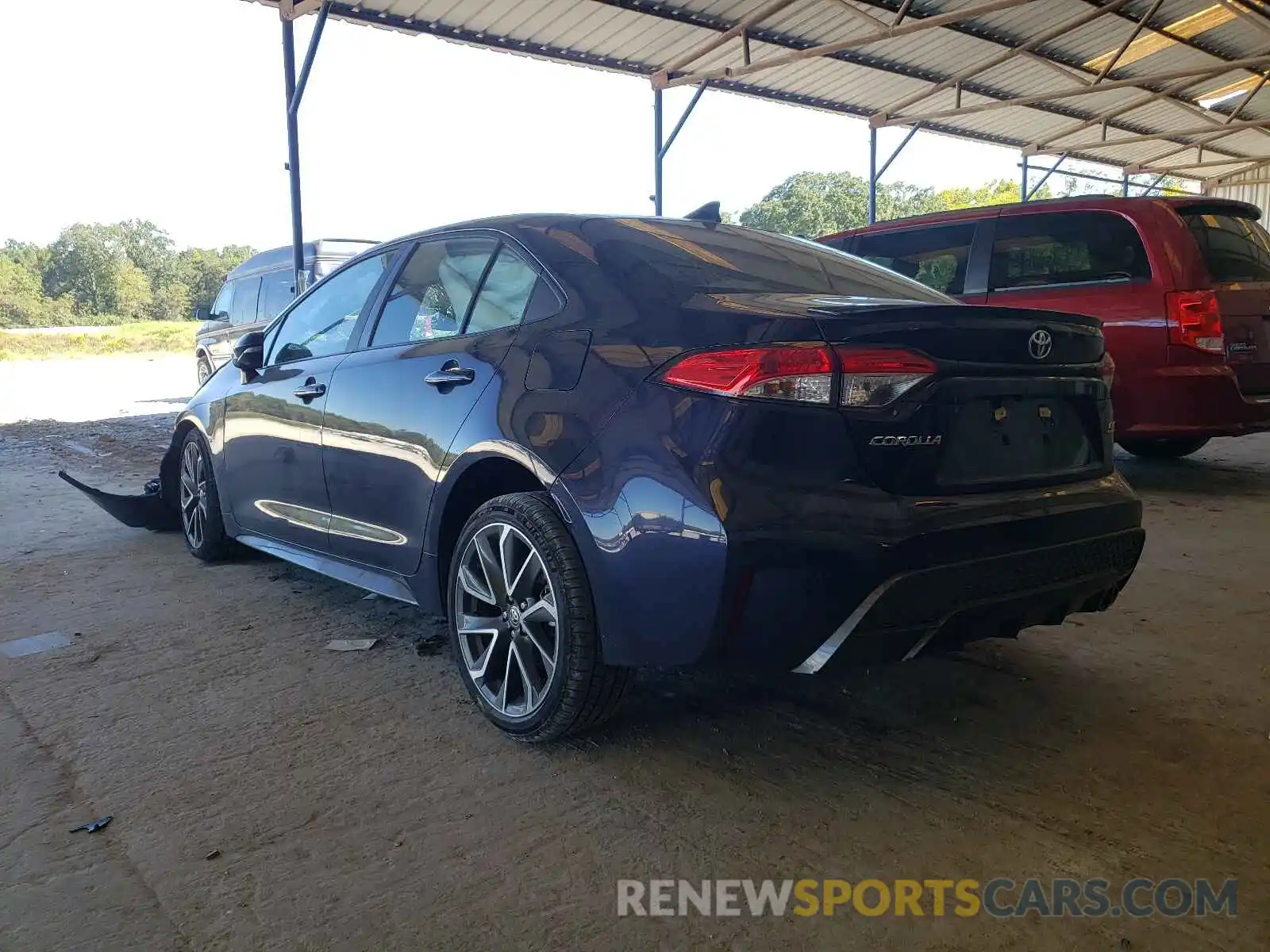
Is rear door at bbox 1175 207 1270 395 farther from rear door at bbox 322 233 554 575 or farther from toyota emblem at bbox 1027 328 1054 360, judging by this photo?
rear door at bbox 322 233 554 575

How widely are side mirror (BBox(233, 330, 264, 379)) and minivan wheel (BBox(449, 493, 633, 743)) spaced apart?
6.28 feet

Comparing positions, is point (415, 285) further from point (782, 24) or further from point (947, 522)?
point (782, 24)

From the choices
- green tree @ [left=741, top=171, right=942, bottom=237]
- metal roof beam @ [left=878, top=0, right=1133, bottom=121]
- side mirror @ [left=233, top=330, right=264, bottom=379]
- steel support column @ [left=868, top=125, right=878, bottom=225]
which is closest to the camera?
side mirror @ [left=233, top=330, right=264, bottom=379]

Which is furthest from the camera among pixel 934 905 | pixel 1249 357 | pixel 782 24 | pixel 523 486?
pixel 782 24

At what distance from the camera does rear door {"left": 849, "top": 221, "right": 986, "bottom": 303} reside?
659cm

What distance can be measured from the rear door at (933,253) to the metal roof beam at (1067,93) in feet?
31.9

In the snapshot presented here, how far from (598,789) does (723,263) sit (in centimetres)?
150

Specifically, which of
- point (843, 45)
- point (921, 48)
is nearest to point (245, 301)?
point (843, 45)

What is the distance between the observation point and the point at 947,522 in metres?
2.21

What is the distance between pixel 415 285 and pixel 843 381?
1749 millimetres

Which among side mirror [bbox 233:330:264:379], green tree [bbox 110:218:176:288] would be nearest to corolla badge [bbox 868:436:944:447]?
side mirror [bbox 233:330:264:379]

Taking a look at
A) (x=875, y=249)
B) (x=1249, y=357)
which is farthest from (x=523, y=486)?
(x=875, y=249)

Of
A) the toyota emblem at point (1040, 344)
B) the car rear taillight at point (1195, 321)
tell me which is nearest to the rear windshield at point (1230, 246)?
the car rear taillight at point (1195, 321)

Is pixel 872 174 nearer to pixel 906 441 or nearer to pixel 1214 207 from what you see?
pixel 1214 207
